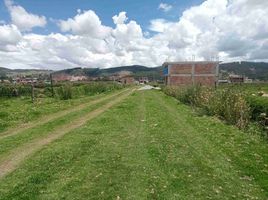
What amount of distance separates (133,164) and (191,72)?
59935 mm

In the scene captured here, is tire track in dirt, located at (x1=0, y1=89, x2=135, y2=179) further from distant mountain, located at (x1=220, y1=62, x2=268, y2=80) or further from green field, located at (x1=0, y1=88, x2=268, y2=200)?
distant mountain, located at (x1=220, y1=62, x2=268, y2=80)

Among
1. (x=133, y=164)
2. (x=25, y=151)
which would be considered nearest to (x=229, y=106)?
(x=133, y=164)

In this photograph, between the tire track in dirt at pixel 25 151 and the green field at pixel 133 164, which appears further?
the tire track in dirt at pixel 25 151

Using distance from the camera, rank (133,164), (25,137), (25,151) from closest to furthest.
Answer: (133,164) → (25,151) → (25,137)

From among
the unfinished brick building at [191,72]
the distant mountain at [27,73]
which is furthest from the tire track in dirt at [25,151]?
the unfinished brick building at [191,72]

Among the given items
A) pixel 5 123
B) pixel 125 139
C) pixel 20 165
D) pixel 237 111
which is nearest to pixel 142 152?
pixel 125 139

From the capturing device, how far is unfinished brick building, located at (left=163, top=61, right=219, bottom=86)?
64.4 metres

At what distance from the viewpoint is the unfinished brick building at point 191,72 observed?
64.4 metres

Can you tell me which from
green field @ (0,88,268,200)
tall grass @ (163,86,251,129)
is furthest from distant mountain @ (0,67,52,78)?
green field @ (0,88,268,200)

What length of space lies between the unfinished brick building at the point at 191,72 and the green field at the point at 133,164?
2131 inches

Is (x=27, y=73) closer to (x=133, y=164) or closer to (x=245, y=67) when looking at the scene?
(x=133, y=164)

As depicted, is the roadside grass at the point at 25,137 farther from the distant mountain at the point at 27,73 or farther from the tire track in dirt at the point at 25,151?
the distant mountain at the point at 27,73

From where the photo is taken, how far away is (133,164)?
7250mm

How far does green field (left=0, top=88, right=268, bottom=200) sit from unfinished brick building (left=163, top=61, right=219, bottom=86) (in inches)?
2131
